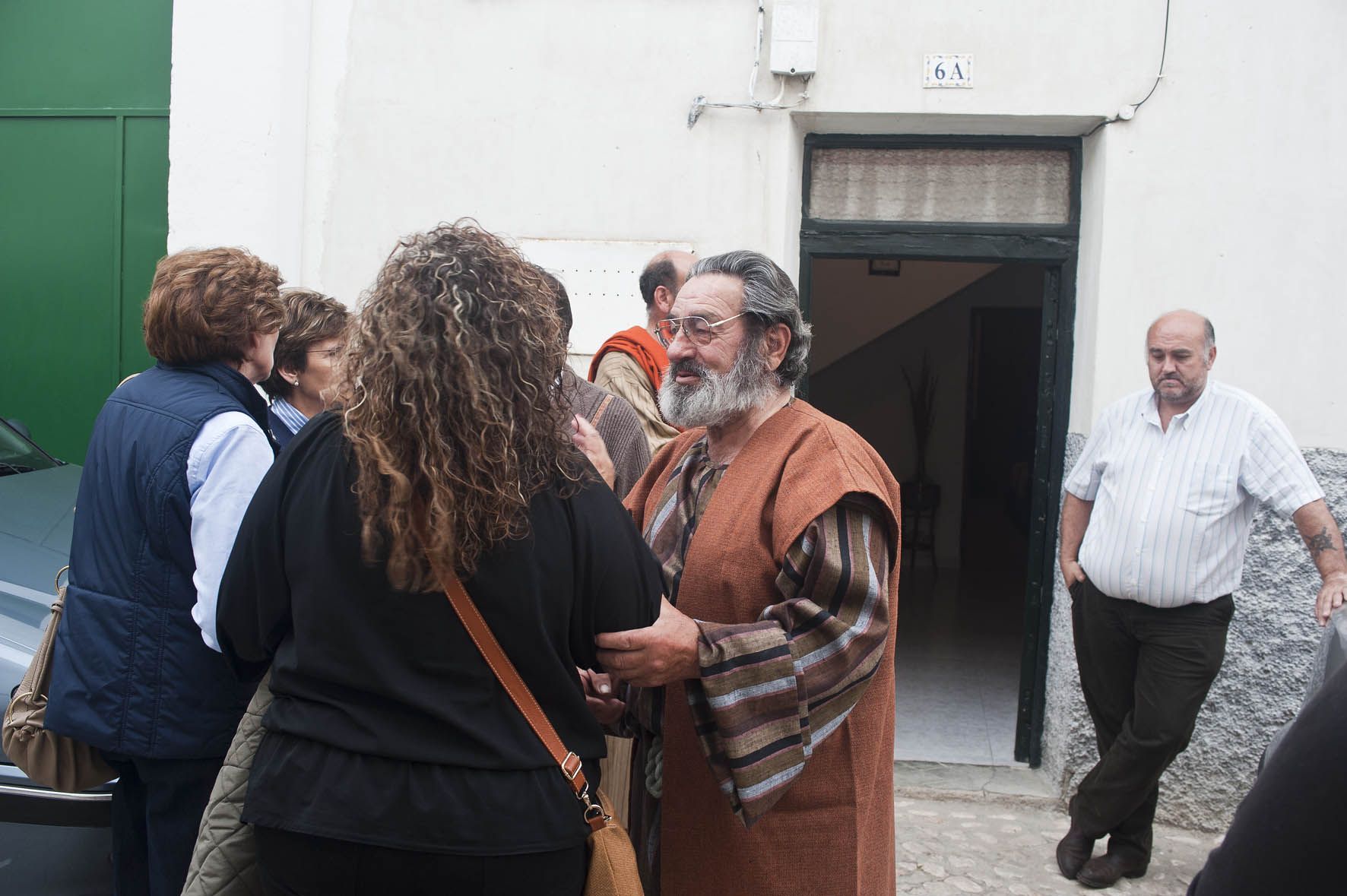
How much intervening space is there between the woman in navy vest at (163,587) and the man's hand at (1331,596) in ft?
10.3

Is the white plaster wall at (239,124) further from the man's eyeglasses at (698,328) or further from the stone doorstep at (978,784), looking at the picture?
the stone doorstep at (978,784)

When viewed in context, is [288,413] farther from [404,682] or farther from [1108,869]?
[1108,869]

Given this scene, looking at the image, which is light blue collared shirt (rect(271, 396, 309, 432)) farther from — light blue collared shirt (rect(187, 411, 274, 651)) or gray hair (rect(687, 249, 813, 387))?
gray hair (rect(687, 249, 813, 387))

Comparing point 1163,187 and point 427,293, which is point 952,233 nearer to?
point 1163,187

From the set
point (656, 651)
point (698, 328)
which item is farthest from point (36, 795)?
point (698, 328)

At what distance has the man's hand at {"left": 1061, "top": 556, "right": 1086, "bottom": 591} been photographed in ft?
13.6

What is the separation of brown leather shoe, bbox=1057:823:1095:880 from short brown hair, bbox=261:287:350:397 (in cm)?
306

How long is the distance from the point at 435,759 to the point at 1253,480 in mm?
3113

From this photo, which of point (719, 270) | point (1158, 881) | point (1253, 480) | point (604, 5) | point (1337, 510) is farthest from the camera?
point (604, 5)

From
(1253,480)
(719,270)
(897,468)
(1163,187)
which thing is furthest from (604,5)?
(897,468)

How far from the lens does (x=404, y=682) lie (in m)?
1.65

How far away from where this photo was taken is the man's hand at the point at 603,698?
7.72 feet

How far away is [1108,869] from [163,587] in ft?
10.8

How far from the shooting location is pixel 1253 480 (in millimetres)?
3787
